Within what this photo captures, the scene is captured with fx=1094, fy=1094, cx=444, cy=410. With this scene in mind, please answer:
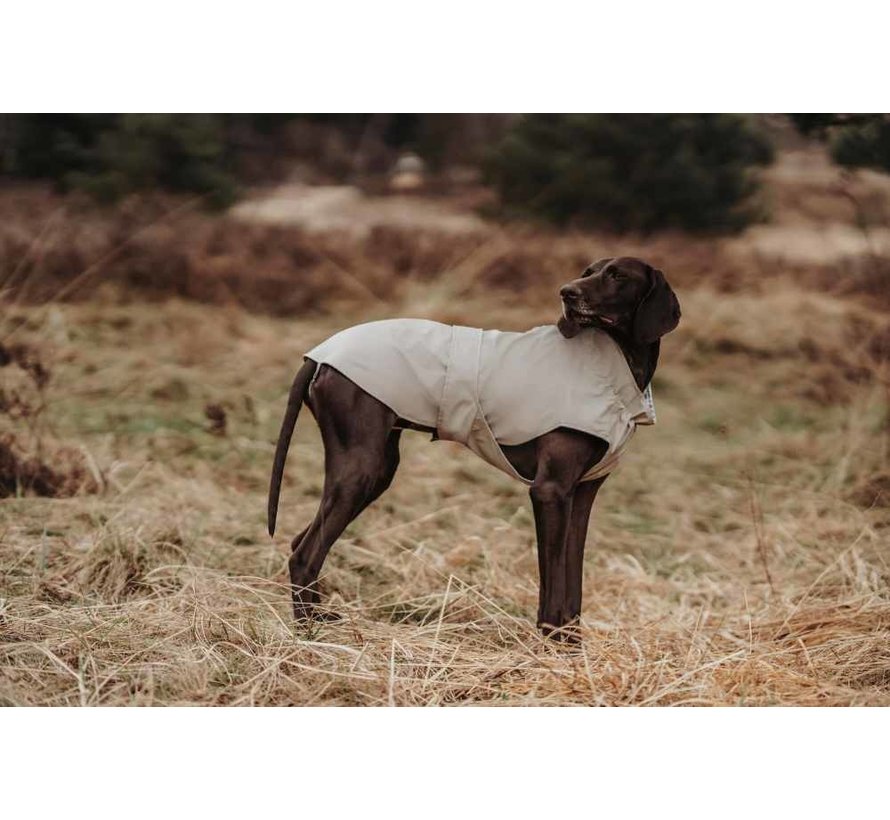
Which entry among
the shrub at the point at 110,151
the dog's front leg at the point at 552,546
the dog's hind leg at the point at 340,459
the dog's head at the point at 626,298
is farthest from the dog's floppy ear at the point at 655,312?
the shrub at the point at 110,151

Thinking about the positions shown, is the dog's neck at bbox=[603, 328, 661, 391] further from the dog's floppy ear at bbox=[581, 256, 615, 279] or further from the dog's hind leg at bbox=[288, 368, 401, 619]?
the dog's hind leg at bbox=[288, 368, 401, 619]

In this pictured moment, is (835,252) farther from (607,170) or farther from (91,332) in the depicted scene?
(91,332)

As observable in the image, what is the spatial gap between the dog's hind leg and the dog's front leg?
24.7 inches

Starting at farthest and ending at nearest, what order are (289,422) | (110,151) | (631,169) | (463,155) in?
(463,155)
(631,169)
(110,151)
(289,422)

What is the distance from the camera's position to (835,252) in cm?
952

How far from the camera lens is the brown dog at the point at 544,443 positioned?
412 cm

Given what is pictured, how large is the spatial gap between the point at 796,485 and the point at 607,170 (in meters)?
3.56

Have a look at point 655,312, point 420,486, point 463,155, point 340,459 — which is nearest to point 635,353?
point 655,312

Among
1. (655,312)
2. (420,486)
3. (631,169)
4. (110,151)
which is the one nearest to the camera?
(655,312)

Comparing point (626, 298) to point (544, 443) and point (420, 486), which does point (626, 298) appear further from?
point (420, 486)

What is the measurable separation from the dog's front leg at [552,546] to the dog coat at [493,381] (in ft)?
0.60

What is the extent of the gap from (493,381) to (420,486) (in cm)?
281

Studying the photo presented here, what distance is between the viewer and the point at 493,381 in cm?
418

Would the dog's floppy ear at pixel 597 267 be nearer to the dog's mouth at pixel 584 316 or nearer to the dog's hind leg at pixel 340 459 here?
the dog's mouth at pixel 584 316
